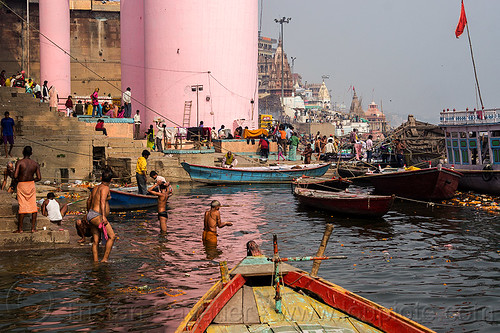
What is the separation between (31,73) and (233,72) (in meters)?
18.0

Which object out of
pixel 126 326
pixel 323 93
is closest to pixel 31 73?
pixel 126 326

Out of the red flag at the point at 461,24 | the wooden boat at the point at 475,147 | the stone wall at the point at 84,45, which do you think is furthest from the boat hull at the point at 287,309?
the stone wall at the point at 84,45

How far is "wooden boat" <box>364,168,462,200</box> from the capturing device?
20672mm

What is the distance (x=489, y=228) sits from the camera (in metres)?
16.2

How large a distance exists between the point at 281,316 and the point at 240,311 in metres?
0.51

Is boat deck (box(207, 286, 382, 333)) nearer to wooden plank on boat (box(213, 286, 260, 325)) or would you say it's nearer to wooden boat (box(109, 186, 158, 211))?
wooden plank on boat (box(213, 286, 260, 325))

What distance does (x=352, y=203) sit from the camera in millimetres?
17125

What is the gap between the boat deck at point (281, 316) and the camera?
261 inches

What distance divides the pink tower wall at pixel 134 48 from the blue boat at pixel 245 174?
1621 centimetres

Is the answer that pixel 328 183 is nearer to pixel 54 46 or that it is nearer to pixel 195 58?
pixel 195 58

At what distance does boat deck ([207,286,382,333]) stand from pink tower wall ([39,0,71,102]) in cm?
2936

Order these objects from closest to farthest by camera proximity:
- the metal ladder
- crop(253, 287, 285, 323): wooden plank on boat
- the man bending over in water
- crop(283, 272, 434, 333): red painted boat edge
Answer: crop(283, 272, 434, 333): red painted boat edge, crop(253, 287, 285, 323): wooden plank on boat, the man bending over in water, the metal ladder

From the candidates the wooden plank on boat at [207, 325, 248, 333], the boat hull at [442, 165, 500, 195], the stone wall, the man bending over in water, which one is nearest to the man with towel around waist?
the man bending over in water

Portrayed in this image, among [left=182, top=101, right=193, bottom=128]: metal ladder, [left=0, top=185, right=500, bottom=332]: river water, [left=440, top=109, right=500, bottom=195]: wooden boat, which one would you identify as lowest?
[left=0, top=185, right=500, bottom=332]: river water
